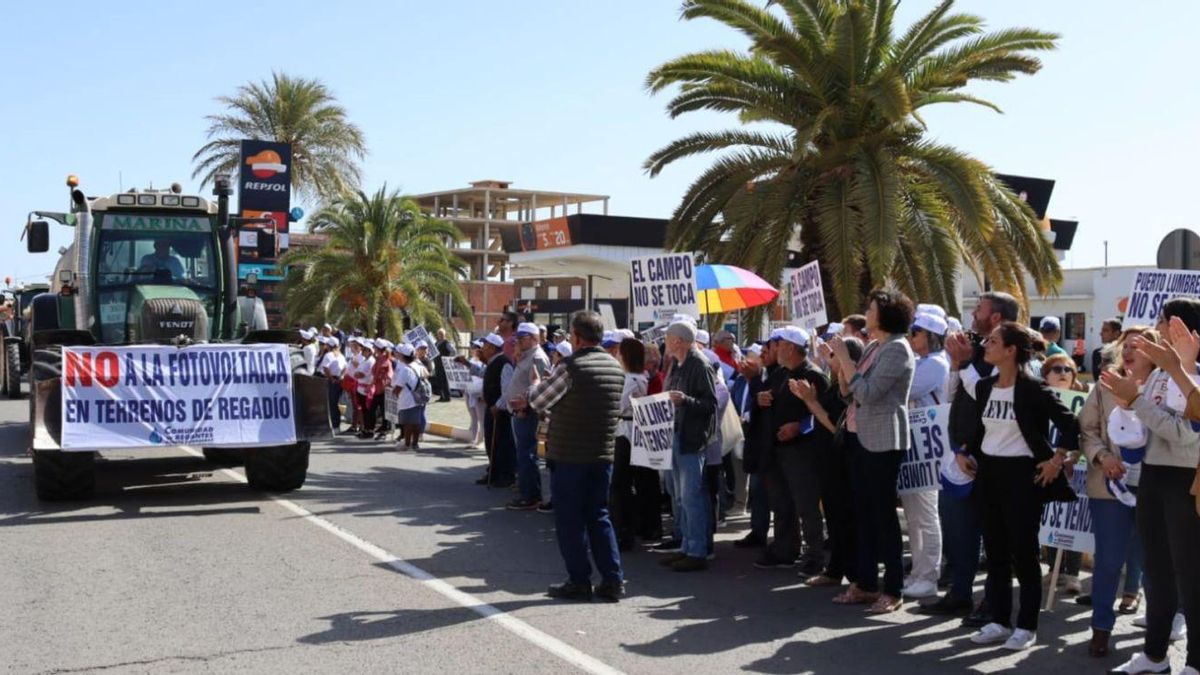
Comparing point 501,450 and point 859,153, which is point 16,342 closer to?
point 501,450

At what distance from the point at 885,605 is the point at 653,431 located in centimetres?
236

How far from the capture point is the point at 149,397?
12.0 meters

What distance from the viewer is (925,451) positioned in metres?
8.30

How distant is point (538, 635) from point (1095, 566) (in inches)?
128

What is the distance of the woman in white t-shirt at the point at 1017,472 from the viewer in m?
6.99

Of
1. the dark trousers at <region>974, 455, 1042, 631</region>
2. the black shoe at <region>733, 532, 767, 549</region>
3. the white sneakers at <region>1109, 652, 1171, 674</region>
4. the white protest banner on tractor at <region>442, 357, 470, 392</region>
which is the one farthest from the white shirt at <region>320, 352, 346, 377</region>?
the white sneakers at <region>1109, 652, 1171, 674</region>

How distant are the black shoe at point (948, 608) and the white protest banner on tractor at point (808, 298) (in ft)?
14.0

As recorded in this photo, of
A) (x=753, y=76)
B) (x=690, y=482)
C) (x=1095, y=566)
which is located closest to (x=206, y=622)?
(x=690, y=482)

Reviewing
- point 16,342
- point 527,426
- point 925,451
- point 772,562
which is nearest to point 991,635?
point 925,451

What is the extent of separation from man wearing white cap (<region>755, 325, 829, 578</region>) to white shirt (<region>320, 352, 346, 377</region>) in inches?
563

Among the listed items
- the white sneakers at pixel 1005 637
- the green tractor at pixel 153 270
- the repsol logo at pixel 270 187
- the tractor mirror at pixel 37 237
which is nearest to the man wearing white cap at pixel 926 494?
the white sneakers at pixel 1005 637

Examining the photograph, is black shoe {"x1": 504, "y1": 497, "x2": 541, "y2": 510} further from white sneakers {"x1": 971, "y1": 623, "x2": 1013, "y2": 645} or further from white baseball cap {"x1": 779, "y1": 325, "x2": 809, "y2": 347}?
white sneakers {"x1": 971, "y1": 623, "x2": 1013, "y2": 645}

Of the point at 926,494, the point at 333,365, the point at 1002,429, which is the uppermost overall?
the point at 333,365

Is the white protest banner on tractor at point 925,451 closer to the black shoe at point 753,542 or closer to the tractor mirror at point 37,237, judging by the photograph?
the black shoe at point 753,542
